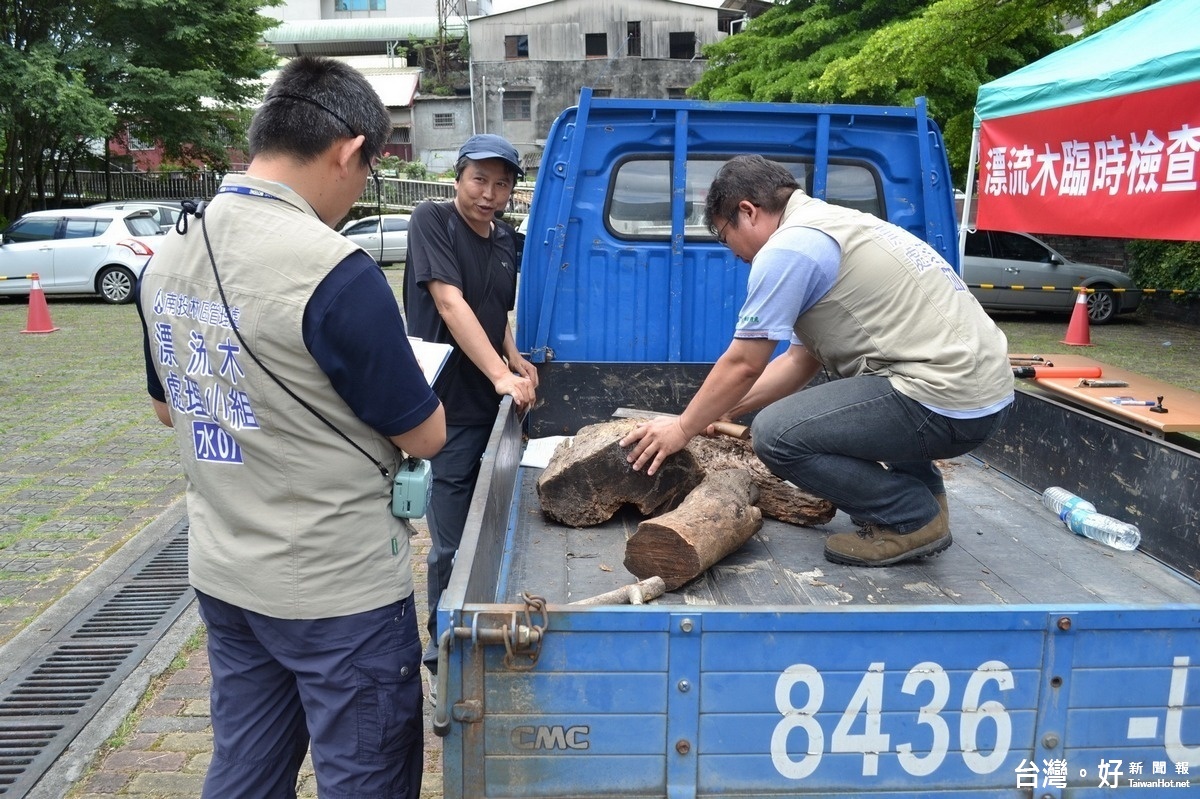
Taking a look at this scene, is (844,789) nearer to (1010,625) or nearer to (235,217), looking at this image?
(1010,625)

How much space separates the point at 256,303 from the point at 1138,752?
203 cm

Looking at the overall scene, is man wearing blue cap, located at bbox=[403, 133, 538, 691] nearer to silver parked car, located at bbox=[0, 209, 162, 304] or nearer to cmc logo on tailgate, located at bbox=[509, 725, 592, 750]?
cmc logo on tailgate, located at bbox=[509, 725, 592, 750]

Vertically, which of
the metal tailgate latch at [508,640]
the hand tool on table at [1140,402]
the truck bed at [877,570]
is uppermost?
the metal tailgate latch at [508,640]

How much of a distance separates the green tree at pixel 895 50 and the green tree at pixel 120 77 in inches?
486

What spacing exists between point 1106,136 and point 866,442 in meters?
4.31

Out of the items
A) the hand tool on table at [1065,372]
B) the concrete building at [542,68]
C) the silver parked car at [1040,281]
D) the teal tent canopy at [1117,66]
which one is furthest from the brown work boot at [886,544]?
the concrete building at [542,68]

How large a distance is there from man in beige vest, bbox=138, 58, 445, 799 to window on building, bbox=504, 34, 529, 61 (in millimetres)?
47449

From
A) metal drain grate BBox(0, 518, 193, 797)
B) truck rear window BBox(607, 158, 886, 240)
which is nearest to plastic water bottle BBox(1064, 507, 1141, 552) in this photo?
truck rear window BBox(607, 158, 886, 240)

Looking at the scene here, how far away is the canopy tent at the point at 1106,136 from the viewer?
5.54 metres

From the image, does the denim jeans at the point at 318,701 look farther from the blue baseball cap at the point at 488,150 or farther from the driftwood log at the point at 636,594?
the blue baseball cap at the point at 488,150

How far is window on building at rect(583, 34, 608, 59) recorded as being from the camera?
47.0m

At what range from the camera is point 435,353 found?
8.14 ft

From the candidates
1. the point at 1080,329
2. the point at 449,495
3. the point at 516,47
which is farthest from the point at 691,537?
the point at 516,47

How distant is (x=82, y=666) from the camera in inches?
169
